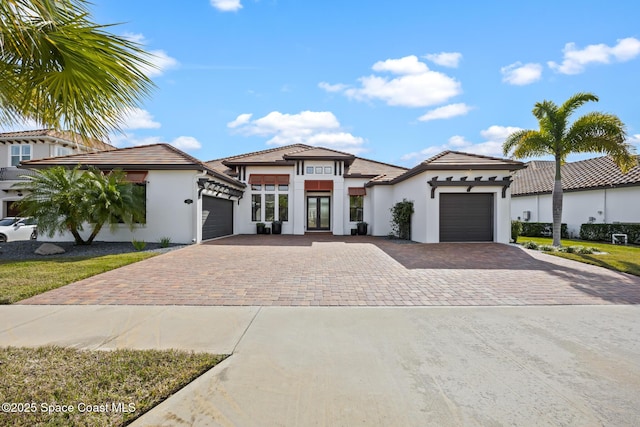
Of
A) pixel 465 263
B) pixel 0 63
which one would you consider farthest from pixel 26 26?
pixel 465 263

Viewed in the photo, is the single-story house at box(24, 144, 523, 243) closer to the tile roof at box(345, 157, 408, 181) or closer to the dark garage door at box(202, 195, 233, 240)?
the dark garage door at box(202, 195, 233, 240)

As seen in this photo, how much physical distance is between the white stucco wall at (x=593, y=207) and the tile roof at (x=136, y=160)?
23570 millimetres

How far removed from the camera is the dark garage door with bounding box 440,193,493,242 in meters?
16.0

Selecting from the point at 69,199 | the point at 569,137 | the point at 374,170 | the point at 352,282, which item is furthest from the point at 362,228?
the point at 69,199

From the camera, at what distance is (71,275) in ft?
26.3

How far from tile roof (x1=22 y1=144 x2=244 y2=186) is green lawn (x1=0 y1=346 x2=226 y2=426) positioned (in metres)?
12.1

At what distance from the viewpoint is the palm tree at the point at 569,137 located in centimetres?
1363

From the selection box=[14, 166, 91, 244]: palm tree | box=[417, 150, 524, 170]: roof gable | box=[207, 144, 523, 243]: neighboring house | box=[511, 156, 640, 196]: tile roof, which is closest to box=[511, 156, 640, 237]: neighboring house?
box=[511, 156, 640, 196]: tile roof

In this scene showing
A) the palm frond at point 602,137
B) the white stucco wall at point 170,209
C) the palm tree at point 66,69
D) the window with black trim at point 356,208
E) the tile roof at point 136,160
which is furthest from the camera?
the window with black trim at point 356,208

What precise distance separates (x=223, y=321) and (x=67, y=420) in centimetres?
248

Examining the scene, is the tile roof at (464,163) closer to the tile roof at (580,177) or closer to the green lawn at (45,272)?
the tile roof at (580,177)

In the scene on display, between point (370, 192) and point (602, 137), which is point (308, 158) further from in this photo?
point (602, 137)

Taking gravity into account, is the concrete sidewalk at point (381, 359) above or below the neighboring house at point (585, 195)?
below

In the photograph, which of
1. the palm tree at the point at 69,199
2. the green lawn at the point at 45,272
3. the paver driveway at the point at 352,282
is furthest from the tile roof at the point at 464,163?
the palm tree at the point at 69,199
